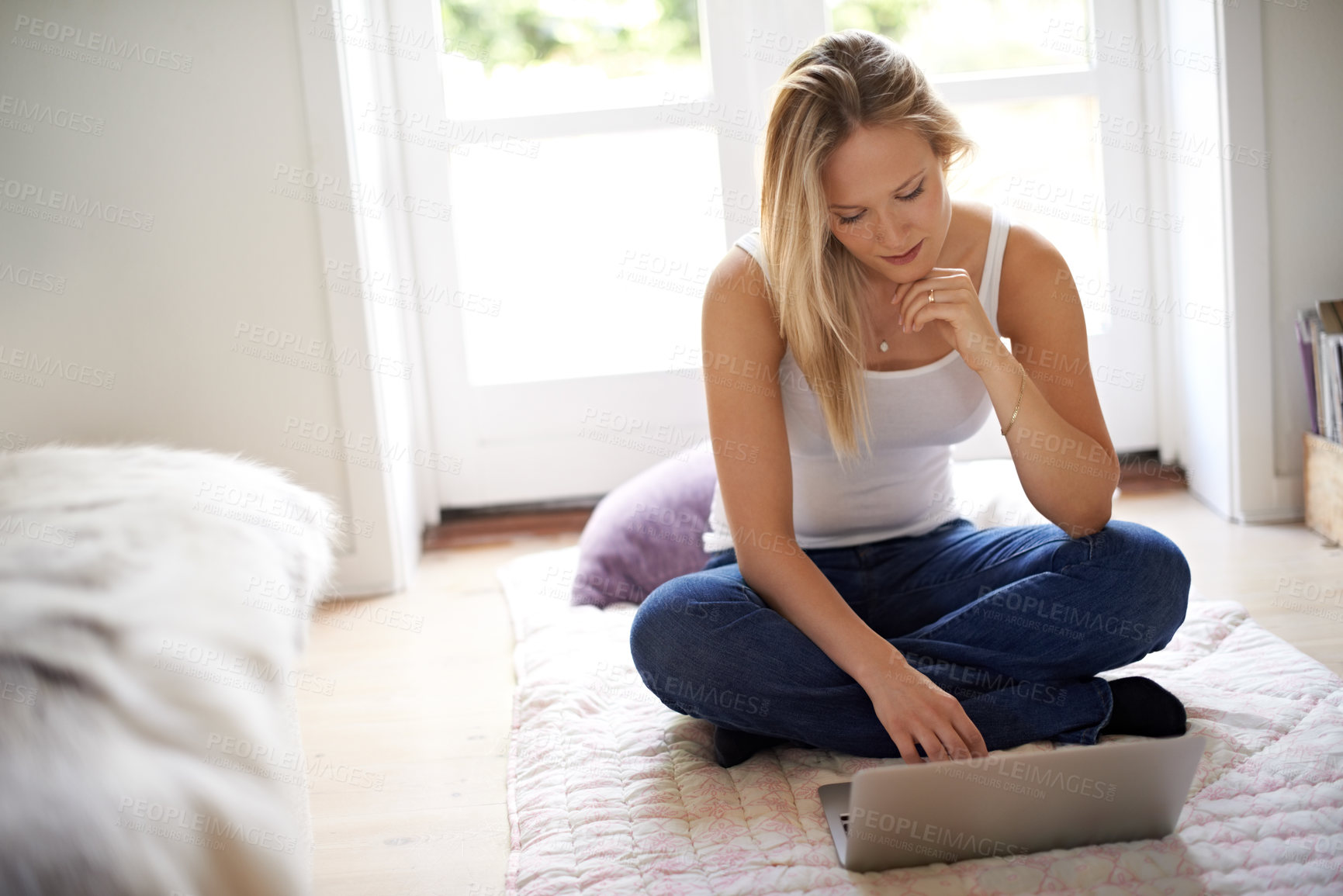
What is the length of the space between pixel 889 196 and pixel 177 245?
1.48m

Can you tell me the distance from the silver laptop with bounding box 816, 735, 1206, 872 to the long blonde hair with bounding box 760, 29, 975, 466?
0.49 meters

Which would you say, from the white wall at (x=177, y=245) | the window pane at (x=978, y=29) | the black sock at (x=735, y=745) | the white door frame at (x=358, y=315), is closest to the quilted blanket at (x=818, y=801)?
the black sock at (x=735, y=745)

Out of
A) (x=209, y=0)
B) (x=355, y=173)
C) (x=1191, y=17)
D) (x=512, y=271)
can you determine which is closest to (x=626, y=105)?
(x=512, y=271)

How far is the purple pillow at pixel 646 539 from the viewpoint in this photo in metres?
2.02

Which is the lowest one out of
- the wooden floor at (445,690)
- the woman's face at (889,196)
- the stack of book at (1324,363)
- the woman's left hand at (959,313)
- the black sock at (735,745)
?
the wooden floor at (445,690)

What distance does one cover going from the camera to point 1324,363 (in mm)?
2002

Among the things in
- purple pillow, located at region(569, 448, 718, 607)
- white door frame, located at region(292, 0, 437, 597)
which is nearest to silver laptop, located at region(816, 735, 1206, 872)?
purple pillow, located at region(569, 448, 718, 607)

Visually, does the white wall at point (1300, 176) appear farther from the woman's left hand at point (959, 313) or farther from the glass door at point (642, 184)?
the woman's left hand at point (959, 313)

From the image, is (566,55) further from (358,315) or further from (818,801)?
(818,801)

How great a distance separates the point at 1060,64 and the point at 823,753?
1784 millimetres

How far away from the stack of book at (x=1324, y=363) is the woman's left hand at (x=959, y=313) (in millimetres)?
1047

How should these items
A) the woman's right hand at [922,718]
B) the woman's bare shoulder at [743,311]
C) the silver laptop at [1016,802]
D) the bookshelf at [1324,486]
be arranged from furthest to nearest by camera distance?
1. the bookshelf at [1324,486]
2. the woman's bare shoulder at [743,311]
3. the woman's right hand at [922,718]
4. the silver laptop at [1016,802]

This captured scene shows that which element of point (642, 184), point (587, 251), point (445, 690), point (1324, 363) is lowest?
point (445, 690)

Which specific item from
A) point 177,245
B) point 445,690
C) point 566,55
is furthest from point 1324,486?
point 177,245
